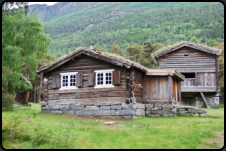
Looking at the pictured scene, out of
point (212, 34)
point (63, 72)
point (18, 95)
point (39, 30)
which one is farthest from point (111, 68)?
point (212, 34)

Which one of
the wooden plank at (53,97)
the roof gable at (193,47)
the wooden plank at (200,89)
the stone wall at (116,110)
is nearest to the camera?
the stone wall at (116,110)

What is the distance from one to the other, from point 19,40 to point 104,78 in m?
11.9

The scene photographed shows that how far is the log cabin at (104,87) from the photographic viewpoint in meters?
17.3

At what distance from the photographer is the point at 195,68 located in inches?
1102

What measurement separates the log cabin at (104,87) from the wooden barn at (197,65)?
31.5 ft

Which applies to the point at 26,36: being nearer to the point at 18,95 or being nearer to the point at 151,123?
the point at 18,95

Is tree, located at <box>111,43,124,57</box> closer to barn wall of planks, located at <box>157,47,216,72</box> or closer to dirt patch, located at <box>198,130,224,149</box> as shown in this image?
barn wall of planks, located at <box>157,47,216,72</box>

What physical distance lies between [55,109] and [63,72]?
124 inches

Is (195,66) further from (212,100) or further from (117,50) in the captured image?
(117,50)

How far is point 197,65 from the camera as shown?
2797 centimetres

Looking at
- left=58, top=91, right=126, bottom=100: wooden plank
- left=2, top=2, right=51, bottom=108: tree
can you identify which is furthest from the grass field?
left=2, top=2, right=51, bottom=108: tree

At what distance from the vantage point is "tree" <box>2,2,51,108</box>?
882 inches

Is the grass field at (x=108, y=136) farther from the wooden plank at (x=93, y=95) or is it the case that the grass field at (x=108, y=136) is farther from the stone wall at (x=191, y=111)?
the stone wall at (x=191, y=111)

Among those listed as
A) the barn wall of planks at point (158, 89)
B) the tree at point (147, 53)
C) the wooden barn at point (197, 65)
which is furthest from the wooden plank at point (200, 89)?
the tree at point (147, 53)
